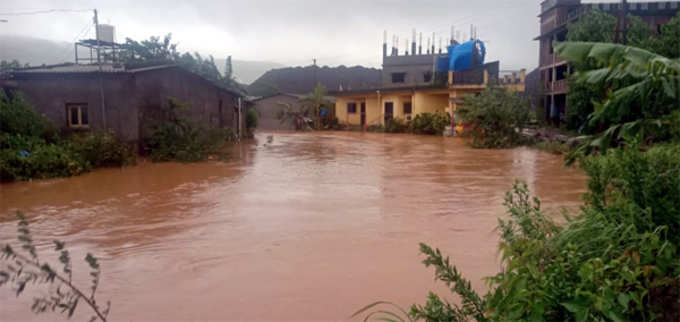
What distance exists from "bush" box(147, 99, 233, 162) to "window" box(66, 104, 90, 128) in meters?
1.93

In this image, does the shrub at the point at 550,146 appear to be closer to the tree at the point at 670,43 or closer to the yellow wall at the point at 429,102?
the tree at the point at 670,43

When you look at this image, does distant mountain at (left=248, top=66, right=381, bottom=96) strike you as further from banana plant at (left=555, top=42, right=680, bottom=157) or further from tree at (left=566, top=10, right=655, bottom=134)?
banana plant at (left=555, top=42, right=680, bottom=157)

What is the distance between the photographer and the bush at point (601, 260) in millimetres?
2545

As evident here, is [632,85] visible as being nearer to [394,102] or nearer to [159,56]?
[159,56]

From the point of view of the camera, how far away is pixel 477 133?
21.4m

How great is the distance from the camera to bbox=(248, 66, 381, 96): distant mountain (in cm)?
5353

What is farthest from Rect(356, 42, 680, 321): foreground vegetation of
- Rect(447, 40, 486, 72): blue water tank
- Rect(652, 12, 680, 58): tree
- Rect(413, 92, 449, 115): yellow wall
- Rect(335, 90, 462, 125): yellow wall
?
Rect(447, 40, 486, 72): blue water tank

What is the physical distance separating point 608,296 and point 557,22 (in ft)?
98.2

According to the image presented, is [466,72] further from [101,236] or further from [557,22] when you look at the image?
[101,236]

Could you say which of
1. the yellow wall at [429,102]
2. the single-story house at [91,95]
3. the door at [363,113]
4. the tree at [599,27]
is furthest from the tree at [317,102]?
the single-story house at [91,95]

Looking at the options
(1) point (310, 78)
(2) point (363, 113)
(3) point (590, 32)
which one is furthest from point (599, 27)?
(1) point (310, 78)

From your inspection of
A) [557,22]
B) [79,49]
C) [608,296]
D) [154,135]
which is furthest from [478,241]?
[557,22]

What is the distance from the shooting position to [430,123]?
2984cm

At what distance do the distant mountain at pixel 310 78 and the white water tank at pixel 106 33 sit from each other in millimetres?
34661
